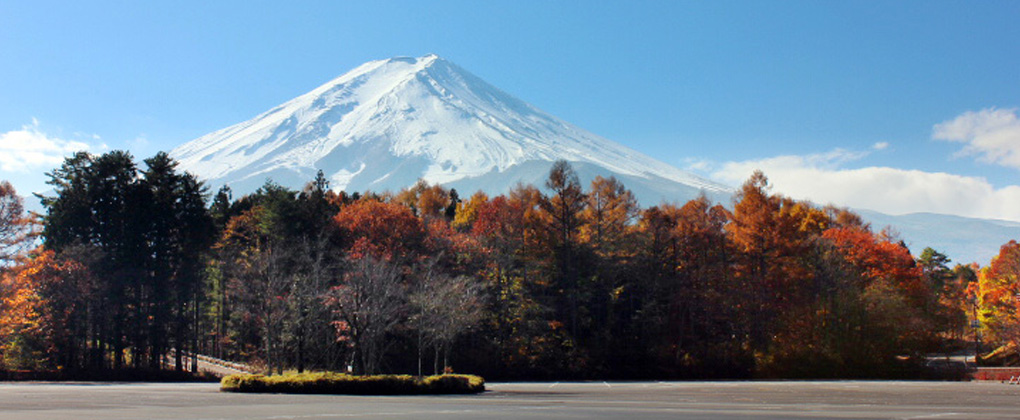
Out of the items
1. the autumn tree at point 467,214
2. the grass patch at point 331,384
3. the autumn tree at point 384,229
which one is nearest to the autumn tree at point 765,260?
the autumn tree at point 384,229

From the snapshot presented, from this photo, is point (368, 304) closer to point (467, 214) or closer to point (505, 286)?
point (505, 286)

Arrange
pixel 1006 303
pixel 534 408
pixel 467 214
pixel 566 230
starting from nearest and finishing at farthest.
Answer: pixel 534 408, pixel 566 230, pixel 1006 303, pixel 467 214

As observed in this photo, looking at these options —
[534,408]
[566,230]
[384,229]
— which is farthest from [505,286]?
[534,408]

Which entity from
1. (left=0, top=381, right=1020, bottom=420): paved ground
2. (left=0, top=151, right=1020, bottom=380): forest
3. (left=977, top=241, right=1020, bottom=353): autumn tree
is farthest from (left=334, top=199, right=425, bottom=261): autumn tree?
(left=977, top=241, right=1020, bottom=353): autumn tree

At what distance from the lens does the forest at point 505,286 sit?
147 feet

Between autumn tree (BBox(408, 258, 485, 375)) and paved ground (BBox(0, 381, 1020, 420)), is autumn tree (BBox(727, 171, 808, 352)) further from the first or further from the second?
paved ground (BBox(0, 381, 1020, 420))

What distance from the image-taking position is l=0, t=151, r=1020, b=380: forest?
44.8 metres

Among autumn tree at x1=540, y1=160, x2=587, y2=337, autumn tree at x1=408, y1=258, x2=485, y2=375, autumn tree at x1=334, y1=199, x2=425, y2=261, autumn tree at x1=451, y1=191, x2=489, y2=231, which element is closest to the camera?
autumn tree at x1=408, y1=258, x2=485, y2=375

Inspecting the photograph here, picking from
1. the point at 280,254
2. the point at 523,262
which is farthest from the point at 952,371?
the point at 280,254

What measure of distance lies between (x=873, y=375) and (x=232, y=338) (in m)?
39.7

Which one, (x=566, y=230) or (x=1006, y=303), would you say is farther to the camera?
(x=1006, y=303)

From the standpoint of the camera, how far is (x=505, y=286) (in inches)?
1950

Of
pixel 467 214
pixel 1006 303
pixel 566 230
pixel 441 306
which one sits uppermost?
pixel 467 214

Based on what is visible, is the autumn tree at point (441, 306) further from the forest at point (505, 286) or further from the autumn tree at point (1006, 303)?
the autumn tree at point (1006, 303)
